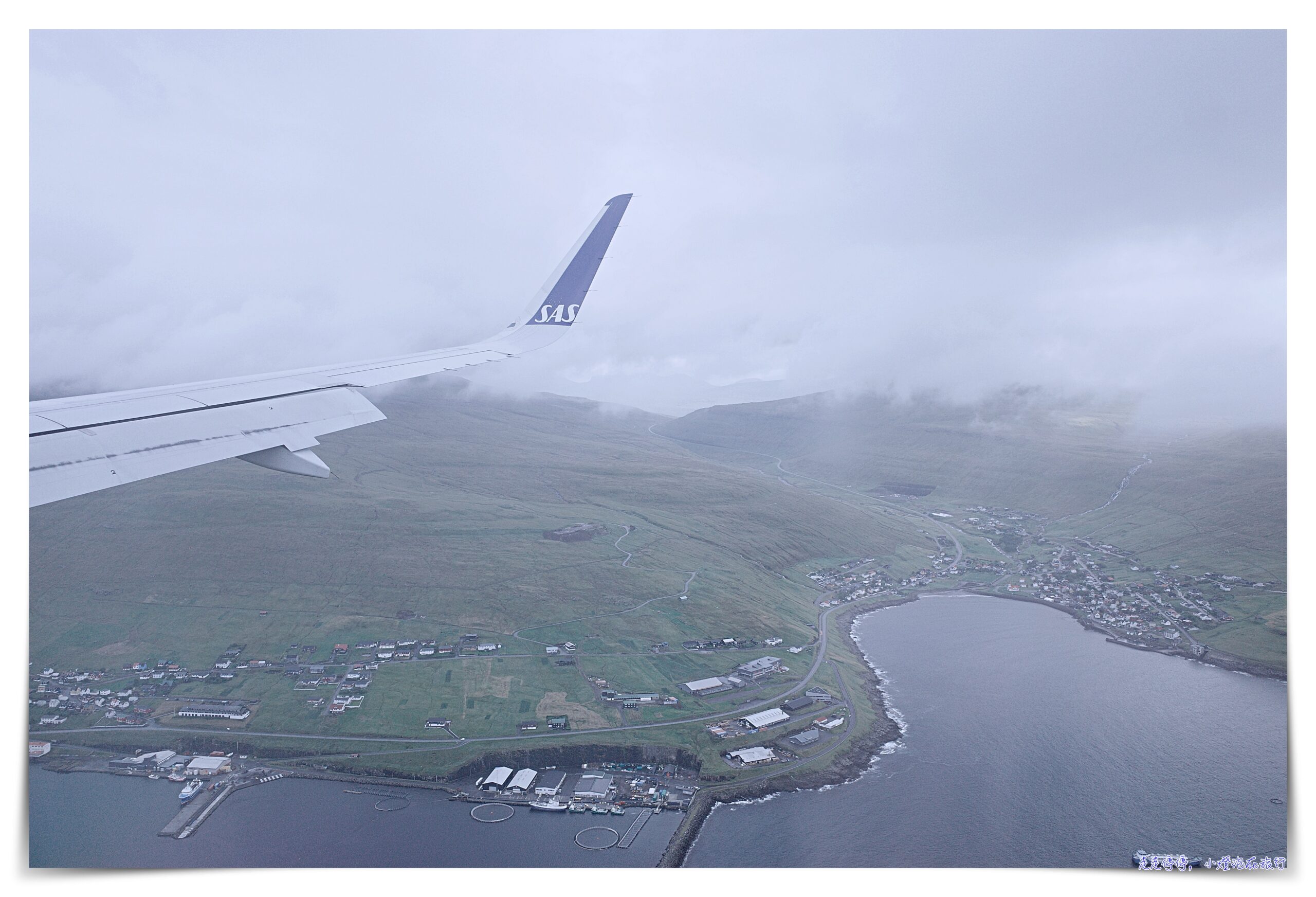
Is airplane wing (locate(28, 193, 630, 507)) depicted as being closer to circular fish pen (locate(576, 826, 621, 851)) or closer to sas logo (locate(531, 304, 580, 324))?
sas logo (locate(531, 304, 580, 324))

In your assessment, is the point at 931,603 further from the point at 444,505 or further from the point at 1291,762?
the point at 444,505

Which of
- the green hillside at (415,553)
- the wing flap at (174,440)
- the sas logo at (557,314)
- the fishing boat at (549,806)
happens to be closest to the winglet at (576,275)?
the sas logo at (557,314)

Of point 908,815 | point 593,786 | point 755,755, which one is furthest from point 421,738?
point 908,815

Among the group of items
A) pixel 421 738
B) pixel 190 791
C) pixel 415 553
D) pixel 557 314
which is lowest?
pixel 421 738

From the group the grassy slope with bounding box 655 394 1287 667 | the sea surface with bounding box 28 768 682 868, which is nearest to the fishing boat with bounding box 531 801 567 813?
the sea surface with bounding box 28 768 682 868

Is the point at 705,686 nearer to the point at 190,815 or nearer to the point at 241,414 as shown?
the point at 190,815

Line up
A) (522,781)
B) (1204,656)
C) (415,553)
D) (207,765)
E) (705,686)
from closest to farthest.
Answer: (522,781) → (207,765) → (705,686) → (1204,656) → (415,553)
